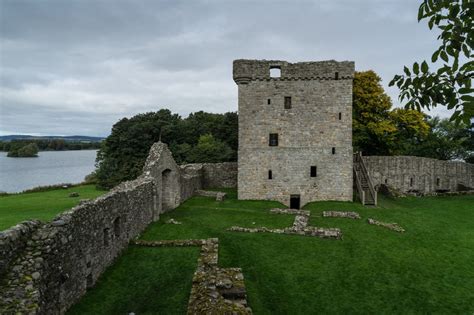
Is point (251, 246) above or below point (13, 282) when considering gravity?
below

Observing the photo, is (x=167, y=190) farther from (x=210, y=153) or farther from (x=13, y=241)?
(x=210, y=153)

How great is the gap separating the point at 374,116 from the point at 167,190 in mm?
21780

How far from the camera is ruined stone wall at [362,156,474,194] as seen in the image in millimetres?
32250

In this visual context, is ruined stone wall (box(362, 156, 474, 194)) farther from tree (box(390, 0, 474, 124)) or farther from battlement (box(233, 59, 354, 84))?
tree (box(390, 0, 474, 124))

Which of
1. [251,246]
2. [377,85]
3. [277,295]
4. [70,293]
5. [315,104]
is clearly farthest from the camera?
[377,85]

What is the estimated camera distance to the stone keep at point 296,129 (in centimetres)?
2469

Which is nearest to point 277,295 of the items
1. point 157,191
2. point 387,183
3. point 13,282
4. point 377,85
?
point 13,282

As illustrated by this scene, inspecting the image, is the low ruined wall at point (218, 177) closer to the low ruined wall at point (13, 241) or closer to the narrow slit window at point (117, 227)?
the narrow slit window at point (117, 227)

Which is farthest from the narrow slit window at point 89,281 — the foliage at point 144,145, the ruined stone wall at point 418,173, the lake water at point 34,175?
the lake water at point 34,175

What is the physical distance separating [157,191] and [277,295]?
10.5 m

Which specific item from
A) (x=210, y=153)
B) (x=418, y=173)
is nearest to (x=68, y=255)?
(x=418, y=173)

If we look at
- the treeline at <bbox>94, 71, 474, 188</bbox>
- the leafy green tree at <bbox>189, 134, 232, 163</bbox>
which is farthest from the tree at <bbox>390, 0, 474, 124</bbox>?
the leafy green tree at <bbox>189, 134, 232, 163</bbox>

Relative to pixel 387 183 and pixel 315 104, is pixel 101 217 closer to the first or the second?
pixel 315 104

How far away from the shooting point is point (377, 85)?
1374 inches
